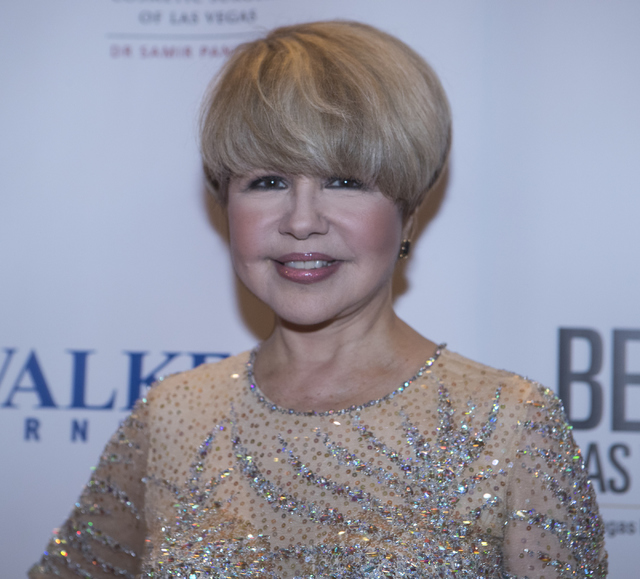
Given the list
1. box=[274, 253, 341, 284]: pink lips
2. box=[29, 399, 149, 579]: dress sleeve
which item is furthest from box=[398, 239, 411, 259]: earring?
box=[29, 399, 149, 579]: dress sleeve

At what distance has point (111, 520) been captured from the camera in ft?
4.93

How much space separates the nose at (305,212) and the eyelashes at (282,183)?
2 cm

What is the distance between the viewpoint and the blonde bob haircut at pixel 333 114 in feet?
3.92

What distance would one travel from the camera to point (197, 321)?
1.86 meters

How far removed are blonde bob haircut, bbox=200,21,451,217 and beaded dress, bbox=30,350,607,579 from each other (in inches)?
14.4

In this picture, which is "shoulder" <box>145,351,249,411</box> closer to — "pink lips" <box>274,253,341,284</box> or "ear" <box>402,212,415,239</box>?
"pink lips" <box>274,253,341,284</box>

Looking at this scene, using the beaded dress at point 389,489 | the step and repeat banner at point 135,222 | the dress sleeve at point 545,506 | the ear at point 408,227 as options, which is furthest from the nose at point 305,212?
the step and repeat banner at point 135,222

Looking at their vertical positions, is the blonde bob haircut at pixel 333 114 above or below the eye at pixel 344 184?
above

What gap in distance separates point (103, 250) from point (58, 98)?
397mm

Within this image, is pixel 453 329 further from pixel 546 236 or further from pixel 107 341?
pixel 107 341

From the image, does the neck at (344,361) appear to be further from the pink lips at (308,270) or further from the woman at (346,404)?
the pink lips at (308,270)

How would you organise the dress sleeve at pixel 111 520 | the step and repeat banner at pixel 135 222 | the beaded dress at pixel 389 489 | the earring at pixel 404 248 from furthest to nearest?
the step and repeat banner at pixel 135 222 < the dress sleeve at pixel 111 520 < the earring at pixel 404 248 < the beaded dress at pixel 389 489

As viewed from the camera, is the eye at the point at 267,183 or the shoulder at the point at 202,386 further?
the shoulder at the point at 202,386

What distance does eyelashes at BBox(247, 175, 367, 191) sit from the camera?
124cm
